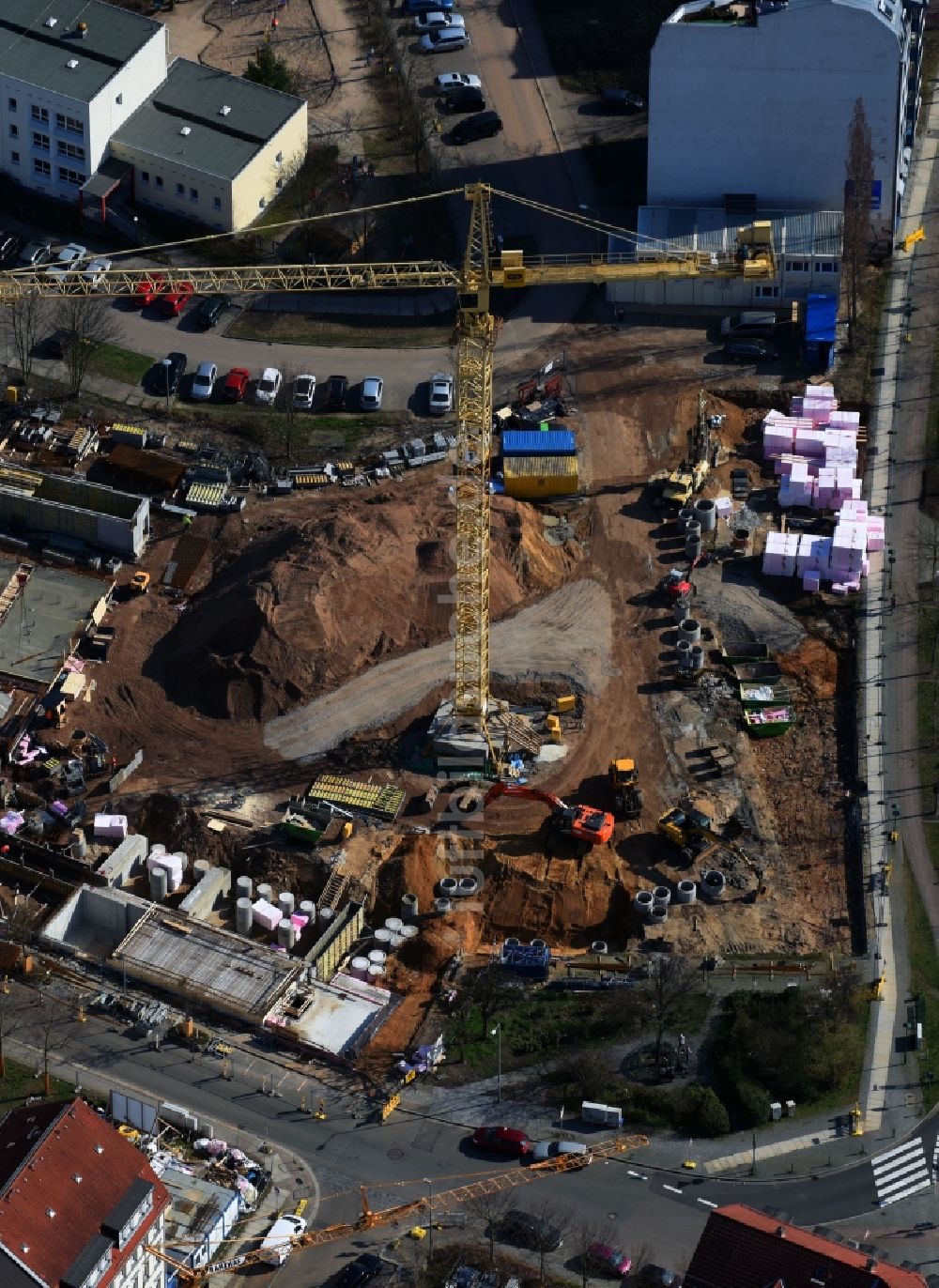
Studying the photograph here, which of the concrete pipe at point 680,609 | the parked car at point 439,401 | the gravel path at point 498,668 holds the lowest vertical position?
the gravel path at point 498,668

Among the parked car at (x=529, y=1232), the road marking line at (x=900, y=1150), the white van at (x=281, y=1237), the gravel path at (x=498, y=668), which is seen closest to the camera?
the parked car at (x=529, y=1232)

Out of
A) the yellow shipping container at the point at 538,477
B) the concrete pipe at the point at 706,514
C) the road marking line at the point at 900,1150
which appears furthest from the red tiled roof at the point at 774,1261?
the yellow shipping container at the point at 538,477

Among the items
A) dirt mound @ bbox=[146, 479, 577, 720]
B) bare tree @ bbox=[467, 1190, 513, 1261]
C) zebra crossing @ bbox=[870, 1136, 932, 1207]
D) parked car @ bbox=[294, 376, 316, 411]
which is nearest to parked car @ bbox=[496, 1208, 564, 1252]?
bare tree @ bbox=[467, 1190, 513, 1261]

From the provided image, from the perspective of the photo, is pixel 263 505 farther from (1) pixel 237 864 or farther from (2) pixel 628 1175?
(2) pixel 628 1175

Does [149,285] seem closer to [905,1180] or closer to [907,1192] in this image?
[905,1180]

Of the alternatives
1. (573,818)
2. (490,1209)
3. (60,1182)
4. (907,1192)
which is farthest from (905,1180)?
→ (60,1182)

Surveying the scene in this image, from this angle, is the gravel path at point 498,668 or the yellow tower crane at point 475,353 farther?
the gravel path at point 498,668

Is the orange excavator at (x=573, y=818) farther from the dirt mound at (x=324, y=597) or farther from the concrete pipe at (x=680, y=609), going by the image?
the concrete pipe at (x=680, y=609)
